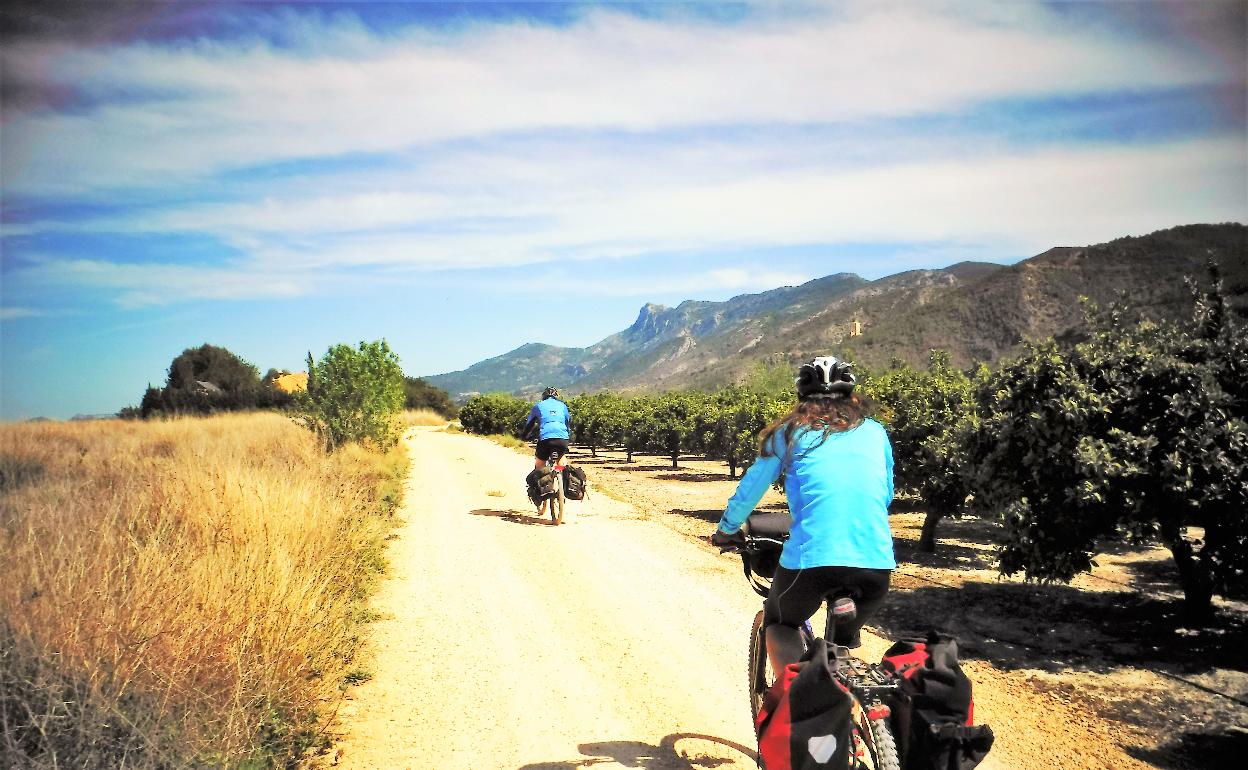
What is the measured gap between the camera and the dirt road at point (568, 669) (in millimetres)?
4617

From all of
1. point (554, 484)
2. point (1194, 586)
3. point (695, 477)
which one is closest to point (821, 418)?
point (1194, 586)

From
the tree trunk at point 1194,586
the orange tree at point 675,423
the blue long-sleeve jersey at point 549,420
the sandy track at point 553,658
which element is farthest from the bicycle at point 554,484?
the orange tree at point 675,423

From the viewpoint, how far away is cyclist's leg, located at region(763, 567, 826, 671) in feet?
10.5

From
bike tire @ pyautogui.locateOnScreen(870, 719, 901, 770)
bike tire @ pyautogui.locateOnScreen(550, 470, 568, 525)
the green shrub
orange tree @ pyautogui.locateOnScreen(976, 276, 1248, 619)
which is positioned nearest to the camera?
bike tire @ pyautogui.locateOnScreen(870, 719, 901, 770)

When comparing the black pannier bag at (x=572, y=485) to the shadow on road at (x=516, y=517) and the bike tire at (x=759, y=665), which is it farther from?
the bike tire at (x=759, y=665)

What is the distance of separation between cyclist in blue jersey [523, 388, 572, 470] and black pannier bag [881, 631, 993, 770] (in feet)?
32.9

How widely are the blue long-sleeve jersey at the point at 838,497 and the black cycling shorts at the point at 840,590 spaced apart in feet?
0.14

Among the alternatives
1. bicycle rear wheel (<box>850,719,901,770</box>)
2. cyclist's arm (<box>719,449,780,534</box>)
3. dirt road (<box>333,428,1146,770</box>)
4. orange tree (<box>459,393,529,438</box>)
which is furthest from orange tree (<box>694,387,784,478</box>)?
orange tree (<box>459,393,529,438</box>)

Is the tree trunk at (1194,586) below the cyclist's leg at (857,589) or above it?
below

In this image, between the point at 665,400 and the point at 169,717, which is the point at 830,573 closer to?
the point at 169,717

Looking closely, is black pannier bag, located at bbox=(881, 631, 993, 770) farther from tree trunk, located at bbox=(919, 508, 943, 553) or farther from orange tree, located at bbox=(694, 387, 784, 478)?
orange tree, located at bbox=(694, 387, 784, 478)

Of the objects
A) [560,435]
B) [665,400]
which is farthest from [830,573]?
[665,400]

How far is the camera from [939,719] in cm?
251

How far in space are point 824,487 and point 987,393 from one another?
7.93 meters
